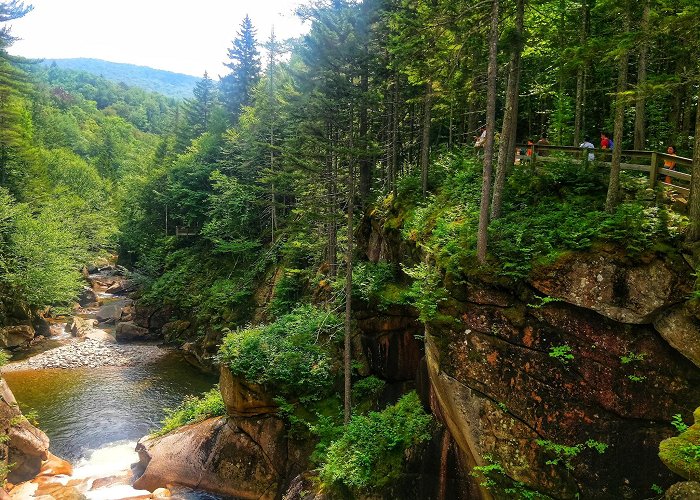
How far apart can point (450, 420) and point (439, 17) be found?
38.2 ft

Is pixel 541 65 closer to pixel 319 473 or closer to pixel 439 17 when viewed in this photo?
pixel 439 17

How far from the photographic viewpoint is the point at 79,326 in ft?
119

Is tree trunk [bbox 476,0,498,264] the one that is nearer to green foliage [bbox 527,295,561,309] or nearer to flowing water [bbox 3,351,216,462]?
green foliage [bbox 527,295,561,309]

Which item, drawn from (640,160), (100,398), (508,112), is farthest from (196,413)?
(640,160)

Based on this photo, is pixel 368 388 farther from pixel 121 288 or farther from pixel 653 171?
pixel 121 288

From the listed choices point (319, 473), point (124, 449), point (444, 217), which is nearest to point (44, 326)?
point (124, 449)

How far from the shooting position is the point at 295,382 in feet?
54.0

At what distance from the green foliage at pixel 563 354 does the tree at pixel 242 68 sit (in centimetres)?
4435

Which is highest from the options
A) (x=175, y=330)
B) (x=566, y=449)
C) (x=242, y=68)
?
(x=242, y=68)

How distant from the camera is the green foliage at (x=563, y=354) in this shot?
10.3 meters

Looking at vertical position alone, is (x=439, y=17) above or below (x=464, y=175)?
above

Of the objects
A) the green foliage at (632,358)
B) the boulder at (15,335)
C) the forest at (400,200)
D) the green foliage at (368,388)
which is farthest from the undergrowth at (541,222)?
the boulder at (15,335)

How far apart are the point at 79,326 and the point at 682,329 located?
→ 40784mm

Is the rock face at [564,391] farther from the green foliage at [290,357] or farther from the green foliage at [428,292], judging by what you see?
the green foliage at [290,357]
